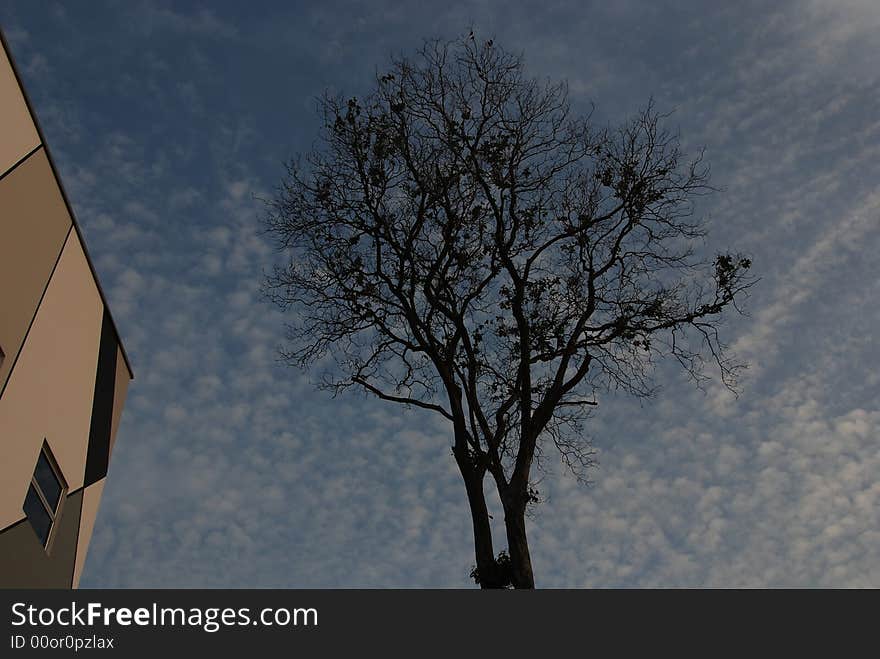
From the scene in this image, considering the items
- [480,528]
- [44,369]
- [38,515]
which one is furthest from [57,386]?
[480,528]

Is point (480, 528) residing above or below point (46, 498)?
below

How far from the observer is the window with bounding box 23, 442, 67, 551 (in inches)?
478

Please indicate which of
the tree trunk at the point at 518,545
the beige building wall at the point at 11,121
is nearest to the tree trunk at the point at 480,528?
the tree trunk at the point at 518,545

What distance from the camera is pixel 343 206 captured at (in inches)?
545

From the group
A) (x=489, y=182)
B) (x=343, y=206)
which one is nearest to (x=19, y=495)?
(x=343, y=206)

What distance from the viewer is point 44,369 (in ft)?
39.8

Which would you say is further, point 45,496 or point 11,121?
point 45,496

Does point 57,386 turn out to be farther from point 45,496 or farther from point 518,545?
point 518,545

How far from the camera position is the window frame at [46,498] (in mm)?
12156

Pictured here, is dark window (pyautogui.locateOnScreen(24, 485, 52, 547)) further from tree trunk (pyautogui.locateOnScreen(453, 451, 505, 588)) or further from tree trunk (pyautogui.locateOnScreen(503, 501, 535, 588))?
tree trunk (pyautogui.locateOnScreen(503, 501, 535, 588))

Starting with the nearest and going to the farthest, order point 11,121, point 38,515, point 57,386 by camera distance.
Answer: point 11,121 → point 38,515 → point 57,386

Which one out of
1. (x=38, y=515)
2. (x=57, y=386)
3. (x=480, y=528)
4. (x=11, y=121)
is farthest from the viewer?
(x=57, y=386)

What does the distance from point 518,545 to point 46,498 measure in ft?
24.6
